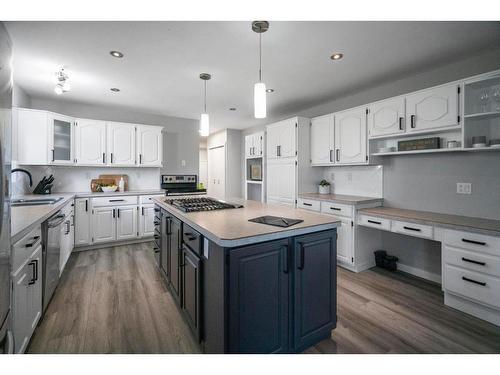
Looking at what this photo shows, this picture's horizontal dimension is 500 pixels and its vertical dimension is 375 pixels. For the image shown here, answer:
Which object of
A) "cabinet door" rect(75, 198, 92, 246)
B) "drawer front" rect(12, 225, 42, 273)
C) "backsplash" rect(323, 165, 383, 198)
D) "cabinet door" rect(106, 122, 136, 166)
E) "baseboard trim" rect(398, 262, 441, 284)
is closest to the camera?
"drawer front" rect(12, 225, 42, 273)

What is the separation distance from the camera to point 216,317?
4.59 ft

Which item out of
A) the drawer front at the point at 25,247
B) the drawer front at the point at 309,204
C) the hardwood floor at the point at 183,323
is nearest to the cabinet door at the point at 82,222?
the hardwood floor at the point at 183,323

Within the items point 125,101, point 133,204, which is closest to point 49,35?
point 125,101

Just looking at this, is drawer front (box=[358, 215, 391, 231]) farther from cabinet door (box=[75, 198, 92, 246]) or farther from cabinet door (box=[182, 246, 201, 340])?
cabinet door (box=[75, 198, 92, 246])

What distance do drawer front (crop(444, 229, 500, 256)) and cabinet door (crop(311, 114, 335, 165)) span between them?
172 cm

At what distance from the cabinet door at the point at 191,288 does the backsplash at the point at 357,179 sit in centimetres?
274

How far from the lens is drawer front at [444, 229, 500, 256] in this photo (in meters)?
1.95

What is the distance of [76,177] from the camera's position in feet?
14.0

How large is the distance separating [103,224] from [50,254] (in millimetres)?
1866

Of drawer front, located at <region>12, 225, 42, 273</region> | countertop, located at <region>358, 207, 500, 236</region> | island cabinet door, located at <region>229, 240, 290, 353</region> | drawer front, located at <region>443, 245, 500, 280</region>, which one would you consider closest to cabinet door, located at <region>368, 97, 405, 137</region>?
countertop, located at <region>358, 207, 500, 236</region>

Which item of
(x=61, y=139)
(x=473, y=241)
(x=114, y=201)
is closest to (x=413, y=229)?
(x=473, y=241)

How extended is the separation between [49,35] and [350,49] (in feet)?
8.91

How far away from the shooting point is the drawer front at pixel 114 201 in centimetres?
387

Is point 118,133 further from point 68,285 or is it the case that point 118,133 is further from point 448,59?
point 448,59
